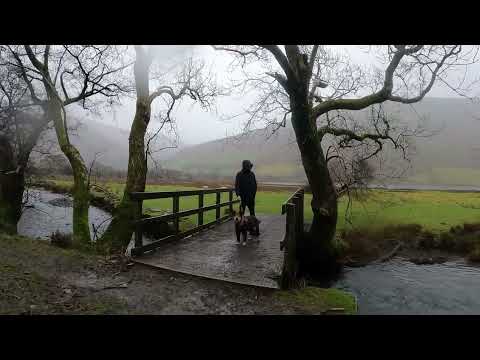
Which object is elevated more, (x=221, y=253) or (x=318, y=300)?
(x=221, y=253)

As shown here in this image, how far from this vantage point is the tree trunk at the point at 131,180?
9.48m

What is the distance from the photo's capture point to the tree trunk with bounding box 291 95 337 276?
10156mm

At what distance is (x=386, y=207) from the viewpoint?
936 inches

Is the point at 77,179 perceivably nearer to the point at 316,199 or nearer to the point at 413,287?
the point at 316,199

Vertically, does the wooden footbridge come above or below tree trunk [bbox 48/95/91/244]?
below

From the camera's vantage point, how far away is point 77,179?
1036 centimetres

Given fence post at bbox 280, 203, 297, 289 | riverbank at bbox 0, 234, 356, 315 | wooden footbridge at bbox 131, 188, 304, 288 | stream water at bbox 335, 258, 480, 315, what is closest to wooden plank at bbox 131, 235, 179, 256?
wooden footbridge at bbox 131, 188, 304, 288

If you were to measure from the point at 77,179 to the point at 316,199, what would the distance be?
7851mm

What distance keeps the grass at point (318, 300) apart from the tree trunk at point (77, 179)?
652cm

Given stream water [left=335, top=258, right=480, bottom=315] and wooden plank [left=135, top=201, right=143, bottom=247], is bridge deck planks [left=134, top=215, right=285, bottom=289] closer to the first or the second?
wooden plank [left=135, top=201, right=143, bottom=247]

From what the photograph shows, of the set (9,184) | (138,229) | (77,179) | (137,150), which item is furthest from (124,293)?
(9,184)

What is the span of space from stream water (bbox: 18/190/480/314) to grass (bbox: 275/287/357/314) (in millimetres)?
3260
